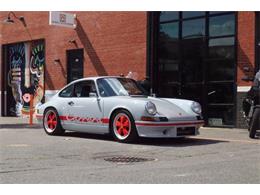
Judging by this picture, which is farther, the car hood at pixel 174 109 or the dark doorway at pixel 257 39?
the dark doorway at pixel 257 39

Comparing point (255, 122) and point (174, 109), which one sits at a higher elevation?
point (174, 109)

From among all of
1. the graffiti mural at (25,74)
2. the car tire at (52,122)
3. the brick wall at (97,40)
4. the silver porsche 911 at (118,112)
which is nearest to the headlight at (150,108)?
the silver porsche 911 at (118,112)

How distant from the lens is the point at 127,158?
8.16 m

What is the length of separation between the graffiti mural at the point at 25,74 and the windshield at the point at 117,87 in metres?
10.1

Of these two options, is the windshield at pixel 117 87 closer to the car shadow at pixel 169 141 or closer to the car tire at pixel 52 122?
the car shadow at pixel 169 141

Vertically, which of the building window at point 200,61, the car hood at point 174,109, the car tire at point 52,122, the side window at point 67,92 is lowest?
the car tire at point 52,122

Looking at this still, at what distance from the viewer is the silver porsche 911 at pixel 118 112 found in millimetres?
9828

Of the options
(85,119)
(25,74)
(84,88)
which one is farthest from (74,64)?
(85,119)

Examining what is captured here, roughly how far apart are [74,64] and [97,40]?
178 cm

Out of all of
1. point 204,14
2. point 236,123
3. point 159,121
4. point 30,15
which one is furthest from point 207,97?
point 30,15

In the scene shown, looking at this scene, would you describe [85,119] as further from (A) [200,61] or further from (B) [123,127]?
(A) [200,61]

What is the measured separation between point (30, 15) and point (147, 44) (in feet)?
23.2

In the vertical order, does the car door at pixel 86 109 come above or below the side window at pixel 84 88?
below

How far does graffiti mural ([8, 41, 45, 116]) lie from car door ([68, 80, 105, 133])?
961 cm
